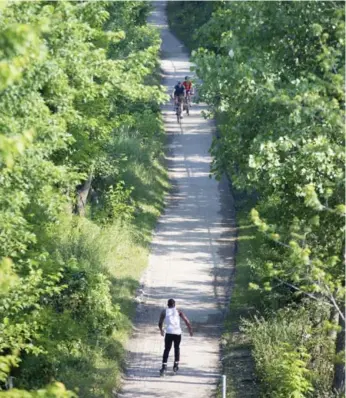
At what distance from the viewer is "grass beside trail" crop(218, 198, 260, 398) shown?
17.0 meters

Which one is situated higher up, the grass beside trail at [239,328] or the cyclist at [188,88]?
the cyclist at [188,88]

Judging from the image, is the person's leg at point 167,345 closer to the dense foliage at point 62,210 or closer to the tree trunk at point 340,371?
the dense foliage at point 62,210

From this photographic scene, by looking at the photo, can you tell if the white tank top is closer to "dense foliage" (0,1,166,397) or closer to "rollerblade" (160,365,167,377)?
"rollerblade" (160,365,167,377)

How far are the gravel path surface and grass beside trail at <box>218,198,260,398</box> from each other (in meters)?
0.23

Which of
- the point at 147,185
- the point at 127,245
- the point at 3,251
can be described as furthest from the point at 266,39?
the point at 147,185

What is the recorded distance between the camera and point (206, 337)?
64.8ft

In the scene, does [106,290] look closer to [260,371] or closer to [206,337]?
[206,337]

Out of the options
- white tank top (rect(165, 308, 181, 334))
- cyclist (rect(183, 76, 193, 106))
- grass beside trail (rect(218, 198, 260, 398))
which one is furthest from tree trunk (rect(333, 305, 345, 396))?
cyclist (rect(183, 76, 193, 106))

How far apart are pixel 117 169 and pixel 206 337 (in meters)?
9.94

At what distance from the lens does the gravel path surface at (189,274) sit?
57.8 ft

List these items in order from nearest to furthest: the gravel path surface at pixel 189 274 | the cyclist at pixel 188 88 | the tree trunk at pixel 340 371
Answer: the tree trunk at pixel 340 371, the gravel path surface at pixel 189 274, the cyclist at pixel 188 88

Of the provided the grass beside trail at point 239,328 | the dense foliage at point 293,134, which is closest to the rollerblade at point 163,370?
the grass beside trail at point 239,328

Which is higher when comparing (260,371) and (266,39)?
(266,39)

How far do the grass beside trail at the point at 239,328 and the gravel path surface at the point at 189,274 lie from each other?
23 cm
